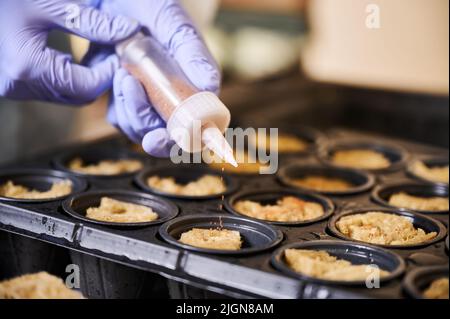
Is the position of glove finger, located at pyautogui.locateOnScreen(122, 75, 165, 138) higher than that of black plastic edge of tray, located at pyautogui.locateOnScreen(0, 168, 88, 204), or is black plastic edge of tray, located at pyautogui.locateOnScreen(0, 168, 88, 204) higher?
glove finger, located at pyautogui.locateOnScreen(122, 75, 165, 138)

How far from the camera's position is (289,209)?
2514 millimetres

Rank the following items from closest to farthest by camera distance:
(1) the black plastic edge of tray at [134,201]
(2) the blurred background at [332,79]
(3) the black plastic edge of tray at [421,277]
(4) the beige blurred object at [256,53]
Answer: (3) the black plastic edge of tray at [421,277]
(1) the black plastic edge of tray at [134,201]
(2) the blurred background at [332,79]
(4) the beige blurred object at [256,53]

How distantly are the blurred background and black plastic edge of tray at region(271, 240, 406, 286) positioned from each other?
129 cm

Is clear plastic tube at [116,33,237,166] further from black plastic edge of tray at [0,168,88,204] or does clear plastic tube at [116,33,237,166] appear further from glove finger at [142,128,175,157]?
black plastic edge of tray at [0,168,88,204]

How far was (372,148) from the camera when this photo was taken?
11.5 ft

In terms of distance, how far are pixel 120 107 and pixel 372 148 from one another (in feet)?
5.28

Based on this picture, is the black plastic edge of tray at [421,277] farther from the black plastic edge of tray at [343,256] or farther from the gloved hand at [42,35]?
the gloved hand at [42,35]

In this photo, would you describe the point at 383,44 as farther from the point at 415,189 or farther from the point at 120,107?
the point at 120,107

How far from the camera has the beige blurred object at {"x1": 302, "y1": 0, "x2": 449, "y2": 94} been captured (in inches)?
137

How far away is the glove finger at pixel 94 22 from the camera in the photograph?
2396 millimetres

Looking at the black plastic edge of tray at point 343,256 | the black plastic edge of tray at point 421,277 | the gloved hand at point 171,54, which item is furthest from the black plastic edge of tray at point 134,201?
the black plastic edge of tray at point 421,277

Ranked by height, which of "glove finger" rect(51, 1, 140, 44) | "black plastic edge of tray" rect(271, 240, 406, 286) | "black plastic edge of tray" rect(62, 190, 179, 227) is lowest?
"black plastic edge of tray" rect(271, 240, 406, 286)

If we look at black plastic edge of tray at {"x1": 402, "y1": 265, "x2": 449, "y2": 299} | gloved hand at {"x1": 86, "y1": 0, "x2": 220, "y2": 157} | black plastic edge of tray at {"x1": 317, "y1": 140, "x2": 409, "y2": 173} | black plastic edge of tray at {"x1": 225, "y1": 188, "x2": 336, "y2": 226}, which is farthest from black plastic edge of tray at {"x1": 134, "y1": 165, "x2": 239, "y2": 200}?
black plastic edge of tray at {"x1": 402, "y1": 265, "x2": 449, "y2": 299}
